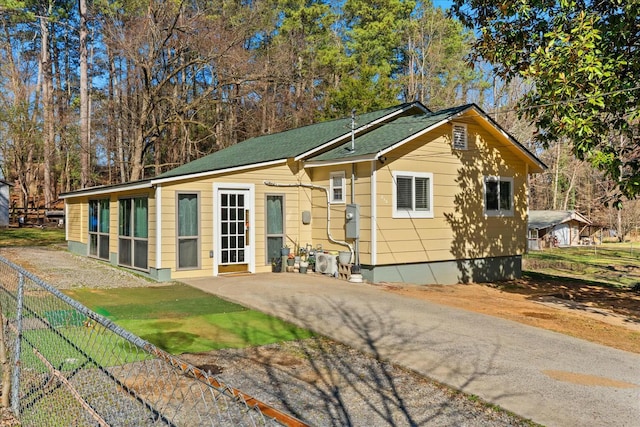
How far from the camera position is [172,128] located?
95.3ft

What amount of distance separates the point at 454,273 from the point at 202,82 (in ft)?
77.5

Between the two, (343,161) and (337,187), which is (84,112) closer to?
(337,187)

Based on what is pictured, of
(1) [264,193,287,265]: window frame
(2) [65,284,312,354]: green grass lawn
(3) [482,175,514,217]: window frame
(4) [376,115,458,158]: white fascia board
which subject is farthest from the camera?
(3) [482,175,514,217]: window frame

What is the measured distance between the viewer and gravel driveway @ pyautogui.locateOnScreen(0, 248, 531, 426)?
4066mm

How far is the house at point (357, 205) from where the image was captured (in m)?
11.6

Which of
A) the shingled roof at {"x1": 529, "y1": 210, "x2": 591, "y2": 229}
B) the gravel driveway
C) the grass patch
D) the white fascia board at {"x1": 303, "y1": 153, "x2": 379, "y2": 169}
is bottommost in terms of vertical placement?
the gravel driveway

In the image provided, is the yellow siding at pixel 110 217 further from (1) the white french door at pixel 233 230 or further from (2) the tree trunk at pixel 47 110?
(2) the tree trunk at pixel 47 110

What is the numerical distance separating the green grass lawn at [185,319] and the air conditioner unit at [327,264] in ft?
11.5

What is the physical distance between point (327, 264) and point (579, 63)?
22.8 feet

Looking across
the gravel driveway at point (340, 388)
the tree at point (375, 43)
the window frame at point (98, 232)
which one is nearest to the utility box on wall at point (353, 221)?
the gravel driveway at point (340, 388)

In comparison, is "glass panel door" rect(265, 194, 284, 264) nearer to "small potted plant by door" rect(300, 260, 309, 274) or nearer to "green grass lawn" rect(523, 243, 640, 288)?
"small potted plant by door" rect(300, 260, 309, 274)

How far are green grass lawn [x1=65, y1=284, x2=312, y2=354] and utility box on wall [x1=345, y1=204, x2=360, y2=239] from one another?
387 cm

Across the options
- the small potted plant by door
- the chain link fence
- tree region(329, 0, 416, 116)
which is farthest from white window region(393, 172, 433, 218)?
tree region(329, 0, 416, 116)

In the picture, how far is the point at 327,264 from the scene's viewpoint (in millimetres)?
12312
